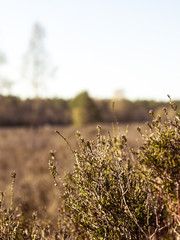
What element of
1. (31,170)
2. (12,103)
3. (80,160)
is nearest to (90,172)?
(80,160)

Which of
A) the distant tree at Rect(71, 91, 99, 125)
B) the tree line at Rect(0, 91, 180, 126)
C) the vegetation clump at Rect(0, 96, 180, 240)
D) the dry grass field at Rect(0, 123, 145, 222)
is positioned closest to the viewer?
the vegetation clump at Rect(0, 96, 180, 240)

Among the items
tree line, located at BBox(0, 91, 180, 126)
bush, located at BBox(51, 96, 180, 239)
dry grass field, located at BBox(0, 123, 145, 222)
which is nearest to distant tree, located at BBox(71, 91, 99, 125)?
tree line, located at BBox(0, 91, 180, 126)

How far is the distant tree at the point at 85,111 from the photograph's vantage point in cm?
3231

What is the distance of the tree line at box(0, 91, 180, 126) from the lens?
32.8 meters

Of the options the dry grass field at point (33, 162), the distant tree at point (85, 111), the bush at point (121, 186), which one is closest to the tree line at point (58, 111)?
the distant tree at point (85, 111)

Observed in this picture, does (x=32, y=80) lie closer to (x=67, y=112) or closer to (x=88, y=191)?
(x=67, y=112)

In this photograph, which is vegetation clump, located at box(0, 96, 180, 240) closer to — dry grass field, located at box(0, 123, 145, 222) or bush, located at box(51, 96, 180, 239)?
bush, located at box(51, 96, 180, 239)

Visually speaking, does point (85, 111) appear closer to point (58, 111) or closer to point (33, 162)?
point (58, 111)

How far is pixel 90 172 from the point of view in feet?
9.41

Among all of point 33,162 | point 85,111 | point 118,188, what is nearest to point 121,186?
point 118,188

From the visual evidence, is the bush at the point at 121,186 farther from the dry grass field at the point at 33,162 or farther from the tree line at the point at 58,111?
the tree line at the point at 58,111

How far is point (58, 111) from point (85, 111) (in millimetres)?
10362

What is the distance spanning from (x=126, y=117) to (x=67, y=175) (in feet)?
137

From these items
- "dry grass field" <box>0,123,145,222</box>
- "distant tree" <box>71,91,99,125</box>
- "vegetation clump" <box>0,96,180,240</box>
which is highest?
"distant tree" <box>71,91,99,125</box>
